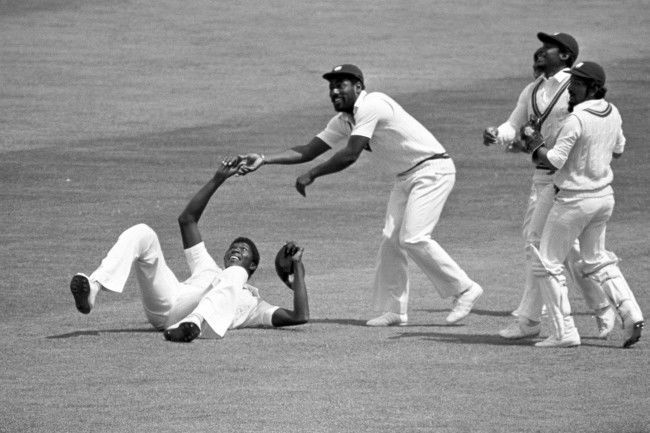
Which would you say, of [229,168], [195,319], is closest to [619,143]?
[229,168]

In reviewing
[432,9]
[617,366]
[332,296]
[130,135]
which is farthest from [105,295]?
[432,9]

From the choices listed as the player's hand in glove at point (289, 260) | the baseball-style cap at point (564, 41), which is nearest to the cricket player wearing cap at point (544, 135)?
the baseball-style cap at point (564, 41)

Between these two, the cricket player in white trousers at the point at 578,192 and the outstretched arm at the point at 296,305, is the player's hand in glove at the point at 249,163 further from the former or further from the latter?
the cricket player in white trousers at the point at 578,192

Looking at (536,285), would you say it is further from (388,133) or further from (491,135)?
(388,133)

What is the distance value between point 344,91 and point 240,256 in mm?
1614

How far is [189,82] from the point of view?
1118 inches

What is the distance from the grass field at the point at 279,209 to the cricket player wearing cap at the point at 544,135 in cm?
29

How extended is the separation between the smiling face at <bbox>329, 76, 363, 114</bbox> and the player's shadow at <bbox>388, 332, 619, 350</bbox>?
1912 mm

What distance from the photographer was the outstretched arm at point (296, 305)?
12.1m

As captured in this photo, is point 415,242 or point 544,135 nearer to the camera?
point 415,242

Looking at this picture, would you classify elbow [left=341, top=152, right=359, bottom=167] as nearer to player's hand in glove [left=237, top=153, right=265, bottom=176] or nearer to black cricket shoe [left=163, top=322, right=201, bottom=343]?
player's hand in glove [left=237, top=153, right=265, bottom=176]

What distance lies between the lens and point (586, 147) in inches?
449

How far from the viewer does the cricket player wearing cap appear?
12117mm

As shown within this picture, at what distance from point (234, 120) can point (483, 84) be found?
17.6ft
